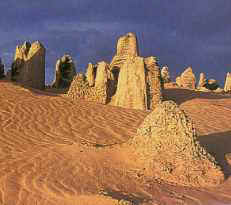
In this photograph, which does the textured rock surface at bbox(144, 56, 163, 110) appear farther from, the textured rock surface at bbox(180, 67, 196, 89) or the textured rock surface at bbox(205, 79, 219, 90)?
the textured rock surface at bbox(205, 79, 219, 90)

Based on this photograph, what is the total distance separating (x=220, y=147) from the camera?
680cm

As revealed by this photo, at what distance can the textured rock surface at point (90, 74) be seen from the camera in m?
14.2

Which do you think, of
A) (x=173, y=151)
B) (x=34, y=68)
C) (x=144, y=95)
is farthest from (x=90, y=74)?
(x=173, y=151)

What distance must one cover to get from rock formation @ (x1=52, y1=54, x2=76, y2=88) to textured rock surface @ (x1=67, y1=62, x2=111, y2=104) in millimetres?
6720

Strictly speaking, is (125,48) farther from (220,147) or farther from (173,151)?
(173,151)

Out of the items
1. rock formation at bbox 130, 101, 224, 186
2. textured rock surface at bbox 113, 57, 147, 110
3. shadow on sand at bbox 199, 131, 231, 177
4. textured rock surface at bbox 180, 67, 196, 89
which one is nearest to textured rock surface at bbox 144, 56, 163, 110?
textured rock surface at bbox 113, 57, 147, 110

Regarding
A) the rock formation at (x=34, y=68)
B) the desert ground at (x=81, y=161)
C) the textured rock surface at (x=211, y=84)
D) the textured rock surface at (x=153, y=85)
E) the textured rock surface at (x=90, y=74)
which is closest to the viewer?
the desert ground at (x=81, y=161)

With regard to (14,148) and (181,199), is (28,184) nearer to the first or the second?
(181,199)

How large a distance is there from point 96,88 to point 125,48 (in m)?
3.47

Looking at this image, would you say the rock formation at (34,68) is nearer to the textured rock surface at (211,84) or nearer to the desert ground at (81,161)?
the desert ground at (81,161)

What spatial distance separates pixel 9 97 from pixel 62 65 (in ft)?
30.4

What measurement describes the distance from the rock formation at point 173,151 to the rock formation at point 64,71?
49.9ft

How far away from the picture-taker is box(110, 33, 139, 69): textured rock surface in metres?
16.0

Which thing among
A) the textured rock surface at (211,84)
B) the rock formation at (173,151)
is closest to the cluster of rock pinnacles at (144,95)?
the rock formation at (173,151)
